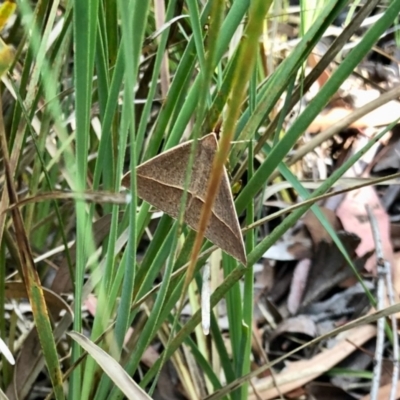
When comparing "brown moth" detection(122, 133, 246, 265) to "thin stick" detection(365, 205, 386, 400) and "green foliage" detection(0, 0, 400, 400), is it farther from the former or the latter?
"thin stick" detection(365, 205, 386, 400)

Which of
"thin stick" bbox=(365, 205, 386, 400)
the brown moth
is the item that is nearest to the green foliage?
the brown moth

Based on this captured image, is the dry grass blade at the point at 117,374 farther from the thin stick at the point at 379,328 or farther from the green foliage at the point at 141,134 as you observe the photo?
the thin stick at the point at 379,328

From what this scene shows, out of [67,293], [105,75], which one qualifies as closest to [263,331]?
[67,293]

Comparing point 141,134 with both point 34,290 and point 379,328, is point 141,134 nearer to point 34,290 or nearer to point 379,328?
point 34,290

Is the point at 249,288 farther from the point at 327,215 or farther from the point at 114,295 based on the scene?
the point at 327,215

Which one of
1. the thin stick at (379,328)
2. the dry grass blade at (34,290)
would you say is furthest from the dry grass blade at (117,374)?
the thin stick at (379,328)

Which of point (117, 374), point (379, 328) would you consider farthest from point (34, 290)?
Result: point (379, 328)
